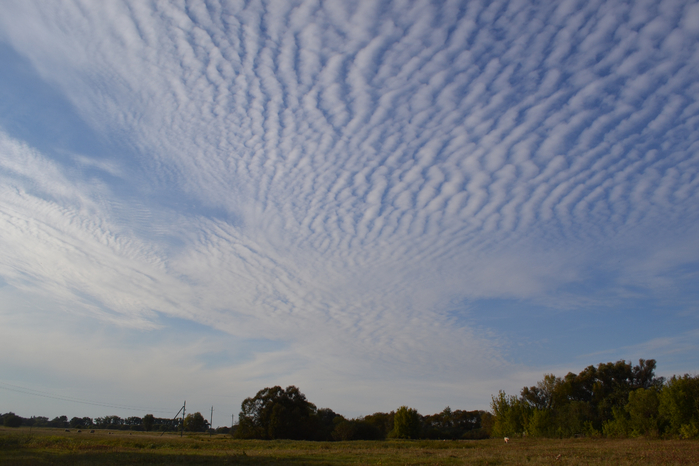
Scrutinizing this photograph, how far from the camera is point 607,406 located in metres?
68.6

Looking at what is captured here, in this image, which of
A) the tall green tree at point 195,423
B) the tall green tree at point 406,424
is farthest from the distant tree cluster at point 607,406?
the tall green tree at point 195,423

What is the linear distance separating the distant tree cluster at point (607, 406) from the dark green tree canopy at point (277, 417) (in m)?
36.8

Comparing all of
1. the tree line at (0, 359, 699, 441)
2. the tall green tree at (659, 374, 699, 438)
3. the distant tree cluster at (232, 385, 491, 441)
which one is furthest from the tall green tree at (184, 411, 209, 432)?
the tall green tree at (659, 374, 699, 438)

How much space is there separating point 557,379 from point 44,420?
172 meters

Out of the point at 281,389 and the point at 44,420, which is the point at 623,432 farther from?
the point at 44,420

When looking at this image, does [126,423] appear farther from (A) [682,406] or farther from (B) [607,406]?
(A) [682,406]

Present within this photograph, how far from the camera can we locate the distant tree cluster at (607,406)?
168 feet

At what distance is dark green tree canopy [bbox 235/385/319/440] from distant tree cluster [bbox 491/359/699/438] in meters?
36.8

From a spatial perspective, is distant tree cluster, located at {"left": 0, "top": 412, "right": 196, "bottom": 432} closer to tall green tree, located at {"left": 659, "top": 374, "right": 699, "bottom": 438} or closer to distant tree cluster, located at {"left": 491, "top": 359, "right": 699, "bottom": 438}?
distant tree cluster, located at {"left": 491, "top": 359, "right": 699, "bottom": 438}

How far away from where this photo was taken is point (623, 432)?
59031 mm

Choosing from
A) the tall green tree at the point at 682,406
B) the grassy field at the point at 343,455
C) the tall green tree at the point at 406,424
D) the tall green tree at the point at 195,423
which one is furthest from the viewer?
the tall green tree at the point at 195,423

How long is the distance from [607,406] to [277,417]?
52.8m

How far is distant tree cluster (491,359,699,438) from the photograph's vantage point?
5128cm

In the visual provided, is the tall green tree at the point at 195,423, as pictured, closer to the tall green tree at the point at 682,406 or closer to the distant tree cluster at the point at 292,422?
the distant tree cluster at the point at 292,422
